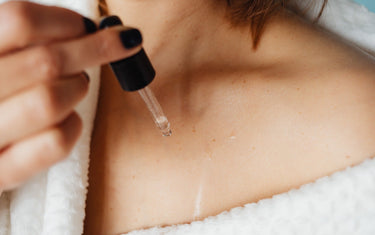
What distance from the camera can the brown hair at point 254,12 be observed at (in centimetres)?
61

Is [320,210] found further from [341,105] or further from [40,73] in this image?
[40,73]

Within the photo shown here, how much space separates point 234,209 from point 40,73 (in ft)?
0.97

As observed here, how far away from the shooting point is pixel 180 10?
0.64m

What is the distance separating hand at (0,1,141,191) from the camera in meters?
0.28

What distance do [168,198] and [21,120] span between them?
28 centimetres

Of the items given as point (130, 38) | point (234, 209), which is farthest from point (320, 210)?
point (130, 38)

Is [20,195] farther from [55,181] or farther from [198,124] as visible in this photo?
[198,124]

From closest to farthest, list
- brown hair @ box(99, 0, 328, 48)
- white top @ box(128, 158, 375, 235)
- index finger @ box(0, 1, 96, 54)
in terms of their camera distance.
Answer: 1. index finger @ box(0, 1, 96, 54)
2. white top @ box(128, 158, 375, 235)
3. brown hair @ box(99, 0, 328, 48)

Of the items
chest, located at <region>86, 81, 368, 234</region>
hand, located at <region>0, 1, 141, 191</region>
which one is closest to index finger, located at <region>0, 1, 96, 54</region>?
hand, located at <region>0, 1, 141, 191</region>

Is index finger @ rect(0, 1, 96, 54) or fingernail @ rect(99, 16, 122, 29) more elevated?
index finger @ rect(0, 1, 96, 54)

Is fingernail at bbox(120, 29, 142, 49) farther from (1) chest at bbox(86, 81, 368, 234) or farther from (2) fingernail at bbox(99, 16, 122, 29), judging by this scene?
(1) chest at bbox(86, 81, 368, 234)

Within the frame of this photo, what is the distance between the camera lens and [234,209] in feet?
1.50

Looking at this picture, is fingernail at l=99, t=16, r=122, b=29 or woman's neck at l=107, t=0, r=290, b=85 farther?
woman's neck at l=107, t=0, r=290, b=85

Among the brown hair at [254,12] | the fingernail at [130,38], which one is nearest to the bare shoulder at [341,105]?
the brown hair at [254,12]
